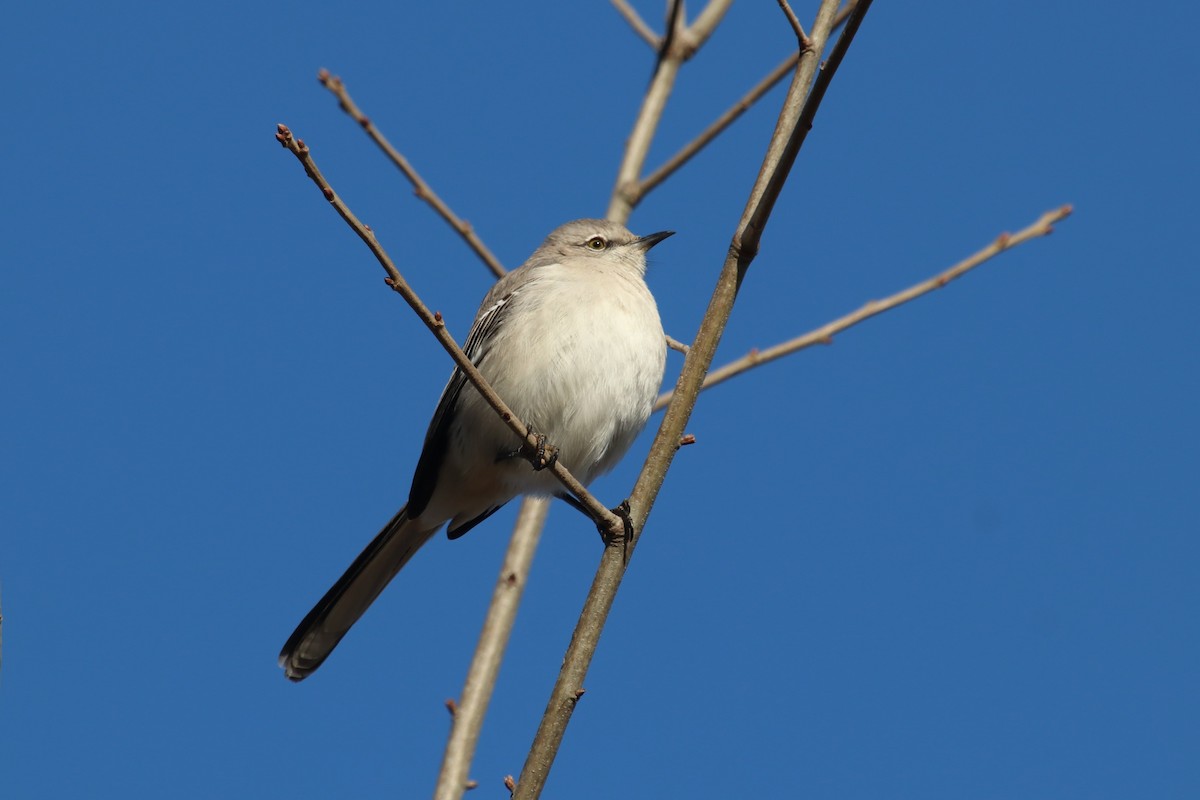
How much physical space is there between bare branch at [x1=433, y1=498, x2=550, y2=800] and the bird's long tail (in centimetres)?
62

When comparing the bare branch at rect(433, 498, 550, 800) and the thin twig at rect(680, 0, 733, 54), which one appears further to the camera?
the thin twig at rect(680, 0, 733, 54)

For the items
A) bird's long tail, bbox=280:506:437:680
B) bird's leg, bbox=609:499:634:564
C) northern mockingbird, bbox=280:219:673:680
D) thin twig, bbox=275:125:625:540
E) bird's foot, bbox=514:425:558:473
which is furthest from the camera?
bird's long tail, bbox=280:506:437:680

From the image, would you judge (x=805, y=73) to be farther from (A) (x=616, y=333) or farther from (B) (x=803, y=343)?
(A) (x=616, y=333)

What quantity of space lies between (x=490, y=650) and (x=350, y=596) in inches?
43.4

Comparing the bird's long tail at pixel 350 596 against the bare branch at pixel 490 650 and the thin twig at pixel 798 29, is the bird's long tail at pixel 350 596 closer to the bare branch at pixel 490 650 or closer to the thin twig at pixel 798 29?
the bare branch at pixel 490 650

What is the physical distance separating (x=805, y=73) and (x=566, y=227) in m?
3.23

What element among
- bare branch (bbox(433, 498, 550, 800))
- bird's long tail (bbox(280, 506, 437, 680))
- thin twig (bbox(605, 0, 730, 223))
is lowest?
bare branch (bbox(433, 498, 550, 800))

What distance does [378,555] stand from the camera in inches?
219

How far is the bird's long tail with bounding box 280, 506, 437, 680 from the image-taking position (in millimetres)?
5289

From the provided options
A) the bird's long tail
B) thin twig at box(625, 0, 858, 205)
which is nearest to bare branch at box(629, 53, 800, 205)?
thin twig at box(625, 0, 858, 205)

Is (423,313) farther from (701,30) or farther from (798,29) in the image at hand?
(701,30)

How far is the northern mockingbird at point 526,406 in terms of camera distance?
505 cm

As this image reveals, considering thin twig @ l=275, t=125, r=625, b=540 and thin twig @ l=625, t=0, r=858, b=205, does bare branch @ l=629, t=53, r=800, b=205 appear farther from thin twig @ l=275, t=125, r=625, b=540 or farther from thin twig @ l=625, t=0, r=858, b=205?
thin twig @ l=275, t=125, r=625, b=540

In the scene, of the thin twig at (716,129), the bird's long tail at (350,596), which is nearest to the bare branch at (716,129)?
the thin twig at (716,129)
